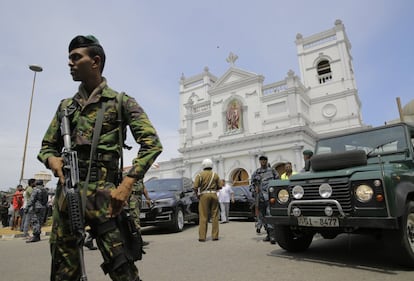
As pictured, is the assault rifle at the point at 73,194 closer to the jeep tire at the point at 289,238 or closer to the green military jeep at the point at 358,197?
the green military jeep at the point at 358,197

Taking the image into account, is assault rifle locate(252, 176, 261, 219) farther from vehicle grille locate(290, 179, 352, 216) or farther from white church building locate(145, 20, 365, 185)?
white church building locate(145, 20, 365, 185)

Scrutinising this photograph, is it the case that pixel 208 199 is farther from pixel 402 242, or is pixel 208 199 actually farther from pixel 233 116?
pixel 233 116

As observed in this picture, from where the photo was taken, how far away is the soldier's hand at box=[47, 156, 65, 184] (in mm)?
1793

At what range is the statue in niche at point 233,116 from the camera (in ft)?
94.4

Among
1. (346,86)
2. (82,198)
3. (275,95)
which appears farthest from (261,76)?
(82,198)

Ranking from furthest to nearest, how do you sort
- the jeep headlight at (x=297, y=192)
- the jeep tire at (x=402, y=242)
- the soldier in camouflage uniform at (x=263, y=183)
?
the soldier in camouflage uniform at (x=263, y=183)
the jeep headlight at (x=297, y=192)
the jeep tire at (x=402, y=242)

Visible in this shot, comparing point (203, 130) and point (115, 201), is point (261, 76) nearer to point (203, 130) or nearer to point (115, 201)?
point (203, 130)

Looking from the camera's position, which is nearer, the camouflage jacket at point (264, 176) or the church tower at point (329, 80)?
the camouflage jacket at point (264, 176)

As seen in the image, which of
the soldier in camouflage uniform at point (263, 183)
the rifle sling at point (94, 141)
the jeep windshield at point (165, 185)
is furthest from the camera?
the jeep windshield at point (165, 185)

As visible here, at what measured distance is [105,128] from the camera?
192cm

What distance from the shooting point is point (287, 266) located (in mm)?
3586

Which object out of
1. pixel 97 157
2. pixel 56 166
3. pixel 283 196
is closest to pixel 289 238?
pixel 283 196

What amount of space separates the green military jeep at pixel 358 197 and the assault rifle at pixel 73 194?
2.88 m

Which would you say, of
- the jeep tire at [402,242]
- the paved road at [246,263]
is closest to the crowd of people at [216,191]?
the paved road at [246,263]
